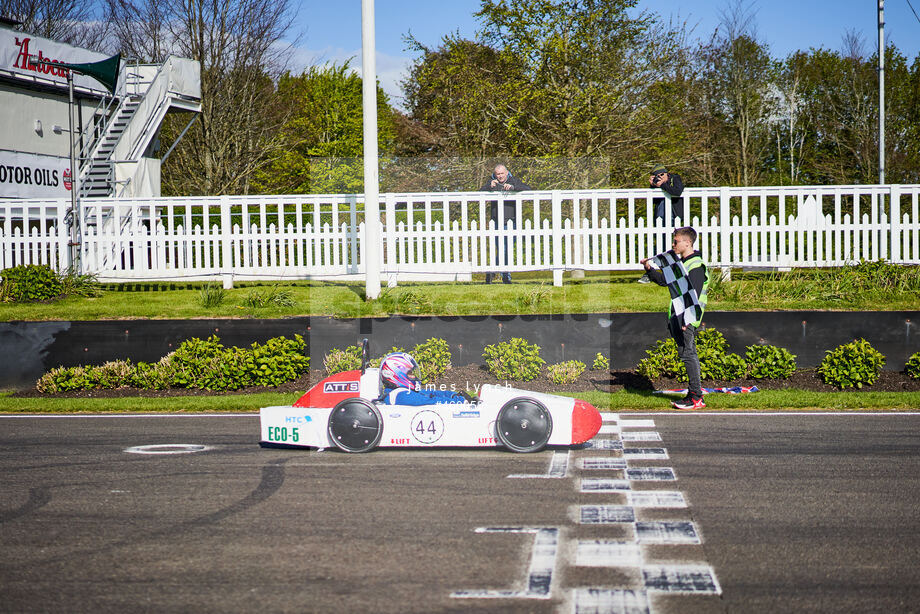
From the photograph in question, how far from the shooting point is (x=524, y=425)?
747 centimetres

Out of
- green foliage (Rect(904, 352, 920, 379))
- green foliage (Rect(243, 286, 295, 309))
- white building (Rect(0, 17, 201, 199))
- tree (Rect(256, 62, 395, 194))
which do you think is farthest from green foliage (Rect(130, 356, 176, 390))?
tree (Rect(256, 62, 395, 194))

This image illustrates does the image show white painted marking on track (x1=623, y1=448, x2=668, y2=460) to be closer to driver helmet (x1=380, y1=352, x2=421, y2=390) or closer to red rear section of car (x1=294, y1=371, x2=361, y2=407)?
driver helmet (x1=380, y1=352, x2=421, y2=390)

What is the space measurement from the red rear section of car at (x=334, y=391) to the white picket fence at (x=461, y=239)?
7.83m

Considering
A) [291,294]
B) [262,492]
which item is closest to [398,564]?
[262,492]

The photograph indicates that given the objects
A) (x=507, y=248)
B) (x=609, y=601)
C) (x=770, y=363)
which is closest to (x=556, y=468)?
(x=609, y=601)

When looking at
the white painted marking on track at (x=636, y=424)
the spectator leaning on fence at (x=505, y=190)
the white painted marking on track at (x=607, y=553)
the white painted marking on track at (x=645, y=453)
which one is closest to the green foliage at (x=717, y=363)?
the white painted marking on track at (x=636, y=424)

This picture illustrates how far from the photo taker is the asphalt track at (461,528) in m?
4.24

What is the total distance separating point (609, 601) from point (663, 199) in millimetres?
12072

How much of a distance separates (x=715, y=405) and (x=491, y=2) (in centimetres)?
2054

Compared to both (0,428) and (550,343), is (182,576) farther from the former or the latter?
(550,343)

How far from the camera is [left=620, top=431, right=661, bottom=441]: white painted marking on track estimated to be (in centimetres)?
811

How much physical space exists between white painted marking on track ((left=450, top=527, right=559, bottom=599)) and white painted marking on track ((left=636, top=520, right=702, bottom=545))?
0.49 m

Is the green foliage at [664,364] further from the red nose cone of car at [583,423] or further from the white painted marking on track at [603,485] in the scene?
the white painted marking on track at [603,485]

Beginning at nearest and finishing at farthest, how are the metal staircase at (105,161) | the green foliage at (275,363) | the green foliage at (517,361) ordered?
the green foliage at (517,361)
the green foliage at (275,363)
the metal staircase at (105,161)
